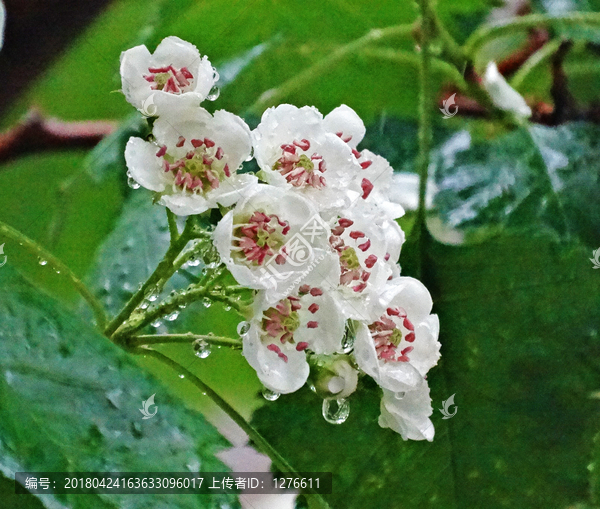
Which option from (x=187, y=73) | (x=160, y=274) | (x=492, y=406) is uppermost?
(x=187, y=73)

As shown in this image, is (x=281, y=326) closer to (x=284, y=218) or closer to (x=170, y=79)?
(x=284, y=218)

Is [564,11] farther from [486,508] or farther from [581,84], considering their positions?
[486,508]

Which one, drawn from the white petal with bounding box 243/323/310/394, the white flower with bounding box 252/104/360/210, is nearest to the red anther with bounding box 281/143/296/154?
the white flower with bounding box 252/104/360/210

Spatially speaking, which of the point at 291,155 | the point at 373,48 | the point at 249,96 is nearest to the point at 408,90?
the point at 373,48

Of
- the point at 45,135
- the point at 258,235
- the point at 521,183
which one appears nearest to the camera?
the point at 258,235

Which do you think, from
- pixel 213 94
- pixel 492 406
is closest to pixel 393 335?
pixel 213 94

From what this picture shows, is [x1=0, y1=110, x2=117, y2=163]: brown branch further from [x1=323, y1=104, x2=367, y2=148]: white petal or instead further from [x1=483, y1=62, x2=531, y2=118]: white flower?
[x1=483, y1=62, x2=531, y2=118]: white flower
